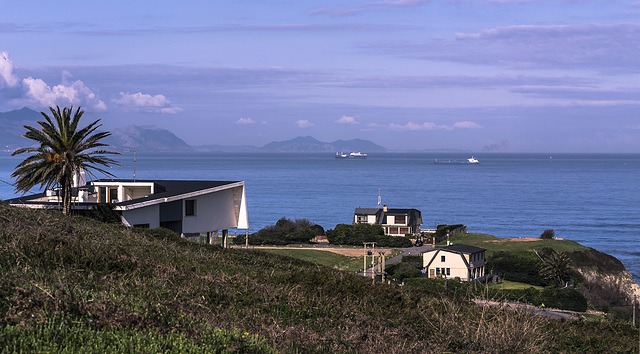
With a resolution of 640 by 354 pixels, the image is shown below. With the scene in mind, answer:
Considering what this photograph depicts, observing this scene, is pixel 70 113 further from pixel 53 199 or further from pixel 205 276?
pixel 205 276

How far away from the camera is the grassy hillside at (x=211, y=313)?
8516 mm

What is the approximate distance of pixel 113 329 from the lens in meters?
8.69

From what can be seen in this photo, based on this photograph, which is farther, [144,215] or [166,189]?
[166,189]

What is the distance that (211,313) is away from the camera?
34.3 ft

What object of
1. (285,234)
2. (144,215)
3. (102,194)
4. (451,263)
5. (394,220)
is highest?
(102,194)

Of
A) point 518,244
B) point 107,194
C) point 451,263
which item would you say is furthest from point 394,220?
point 107,194

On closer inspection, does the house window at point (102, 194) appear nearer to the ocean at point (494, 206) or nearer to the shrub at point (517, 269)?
the shrub at point (517, 269)

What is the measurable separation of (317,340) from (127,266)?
212 inches

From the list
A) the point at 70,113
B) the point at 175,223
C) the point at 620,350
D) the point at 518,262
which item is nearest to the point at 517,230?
the point at 518,262

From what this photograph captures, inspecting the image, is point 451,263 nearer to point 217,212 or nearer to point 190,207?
point 217,212

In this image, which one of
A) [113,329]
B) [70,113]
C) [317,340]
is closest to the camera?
[113,329]

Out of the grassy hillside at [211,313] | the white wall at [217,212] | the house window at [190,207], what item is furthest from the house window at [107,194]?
the grassy hillside at [211,313]

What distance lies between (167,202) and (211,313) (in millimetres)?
28039

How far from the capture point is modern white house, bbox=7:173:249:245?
35188 mm
